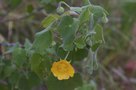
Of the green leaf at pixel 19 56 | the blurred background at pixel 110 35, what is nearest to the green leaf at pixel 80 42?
the green leaf at pixel 19 56

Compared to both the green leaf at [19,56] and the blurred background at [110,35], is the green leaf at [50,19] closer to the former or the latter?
the green leaf at [19,56]

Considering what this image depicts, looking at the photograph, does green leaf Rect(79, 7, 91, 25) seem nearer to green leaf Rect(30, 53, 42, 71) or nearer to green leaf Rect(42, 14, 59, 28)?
green leaf Rect(42, 14, 59, 28)

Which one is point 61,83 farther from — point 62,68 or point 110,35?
point 110,35

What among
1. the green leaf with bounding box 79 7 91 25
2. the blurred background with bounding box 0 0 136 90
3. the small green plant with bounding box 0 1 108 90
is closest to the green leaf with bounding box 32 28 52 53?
the small green plant with bounding box 0 1 108 90

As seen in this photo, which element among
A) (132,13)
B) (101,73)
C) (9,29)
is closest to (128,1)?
(132,13)

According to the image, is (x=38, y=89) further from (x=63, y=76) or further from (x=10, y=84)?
(x=63, y=76)

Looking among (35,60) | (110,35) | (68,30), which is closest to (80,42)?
(68,30)

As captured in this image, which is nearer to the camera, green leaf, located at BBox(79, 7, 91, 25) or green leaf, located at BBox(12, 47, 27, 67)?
green leaf, located at BBox(79, 7, 91, 25)
